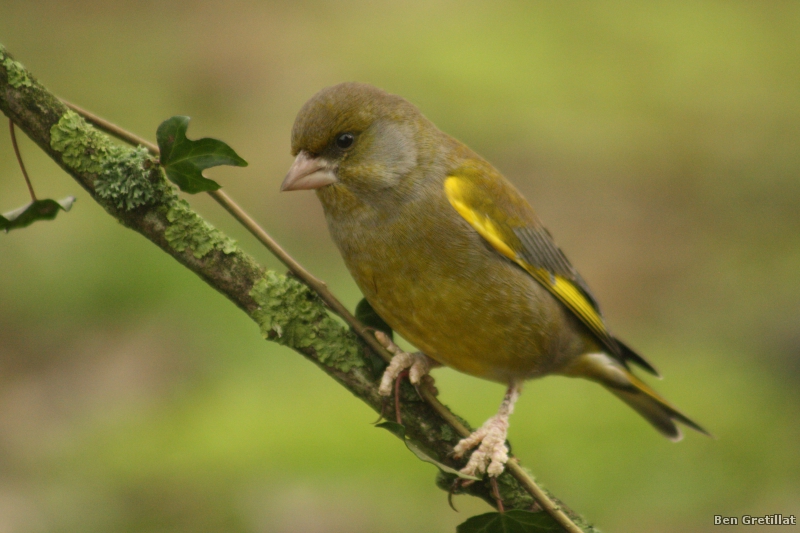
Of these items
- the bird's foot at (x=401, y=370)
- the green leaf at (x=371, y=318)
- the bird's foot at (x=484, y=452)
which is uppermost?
the green leaf at (x=371, y=318)

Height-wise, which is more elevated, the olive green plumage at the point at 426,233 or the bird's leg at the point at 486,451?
the olive green plumage at the point at 426,233

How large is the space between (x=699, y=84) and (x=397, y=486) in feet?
27.6

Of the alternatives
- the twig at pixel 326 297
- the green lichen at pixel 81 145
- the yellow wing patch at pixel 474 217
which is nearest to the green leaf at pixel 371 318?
the twig at pixel 326 297

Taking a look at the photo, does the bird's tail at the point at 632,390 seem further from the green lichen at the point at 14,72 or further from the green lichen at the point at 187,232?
the green lichen at the point at 14,72

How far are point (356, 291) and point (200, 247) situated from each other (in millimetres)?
4679

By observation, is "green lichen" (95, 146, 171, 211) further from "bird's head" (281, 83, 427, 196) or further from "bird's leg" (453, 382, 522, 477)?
"bird's leg" (453, 382, 522, 477)

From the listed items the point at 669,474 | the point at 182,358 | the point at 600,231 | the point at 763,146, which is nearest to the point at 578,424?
the point at 669,474

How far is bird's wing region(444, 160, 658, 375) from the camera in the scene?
324 centimetres

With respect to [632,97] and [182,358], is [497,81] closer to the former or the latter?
[632,97]

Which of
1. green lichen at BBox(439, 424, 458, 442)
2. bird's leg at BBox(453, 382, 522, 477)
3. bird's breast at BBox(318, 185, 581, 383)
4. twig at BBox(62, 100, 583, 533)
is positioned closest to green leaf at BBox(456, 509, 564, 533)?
twig at BBox(62, 100, 583, 533)

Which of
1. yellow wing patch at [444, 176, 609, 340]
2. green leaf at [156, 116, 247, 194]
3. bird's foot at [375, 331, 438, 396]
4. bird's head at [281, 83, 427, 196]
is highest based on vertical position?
bird's head at [281, 83, 427, 196]

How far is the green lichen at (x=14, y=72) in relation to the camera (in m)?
2.18

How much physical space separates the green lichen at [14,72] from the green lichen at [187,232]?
1.61 feet

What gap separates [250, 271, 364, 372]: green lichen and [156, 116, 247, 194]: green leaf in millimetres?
358
